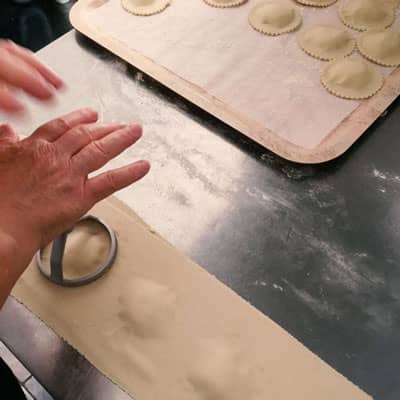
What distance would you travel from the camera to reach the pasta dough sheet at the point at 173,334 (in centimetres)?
78

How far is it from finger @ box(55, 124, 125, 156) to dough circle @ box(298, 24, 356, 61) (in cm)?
62

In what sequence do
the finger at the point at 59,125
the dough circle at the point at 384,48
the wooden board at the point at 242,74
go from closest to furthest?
1. the finger at the point at 59,125
2. the wooden board at the point at 242,74
3. the dough circle at the point at 384,48

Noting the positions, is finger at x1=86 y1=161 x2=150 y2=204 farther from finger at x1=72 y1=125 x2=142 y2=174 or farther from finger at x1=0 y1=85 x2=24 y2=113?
finger at x1=0 y1=85 x2=24 y2=113

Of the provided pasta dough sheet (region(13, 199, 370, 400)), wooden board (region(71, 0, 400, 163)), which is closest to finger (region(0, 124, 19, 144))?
pasta dough sheet (region(13, 199, 370, 400))

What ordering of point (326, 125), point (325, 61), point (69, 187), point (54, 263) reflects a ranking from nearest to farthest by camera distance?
1. point (69, 187)
2. point (54, 263)
3. point (326, 125)
4. point (325, 61)

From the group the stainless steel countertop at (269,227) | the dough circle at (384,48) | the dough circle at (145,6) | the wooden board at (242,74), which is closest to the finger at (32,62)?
the stainless steel countertop at (269,227)

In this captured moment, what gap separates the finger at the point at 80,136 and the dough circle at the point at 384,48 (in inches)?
27.1

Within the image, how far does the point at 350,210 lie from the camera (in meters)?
0.99

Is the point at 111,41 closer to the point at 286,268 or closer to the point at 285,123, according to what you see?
the point at 285,123

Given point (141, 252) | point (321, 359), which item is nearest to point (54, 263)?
point (141, 252)

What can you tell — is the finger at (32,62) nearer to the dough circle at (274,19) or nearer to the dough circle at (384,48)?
the dough circle at (274,19)

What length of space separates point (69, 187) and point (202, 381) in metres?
0.34

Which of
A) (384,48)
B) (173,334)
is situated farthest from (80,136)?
(384,48)

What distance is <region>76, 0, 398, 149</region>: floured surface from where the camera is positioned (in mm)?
1128
